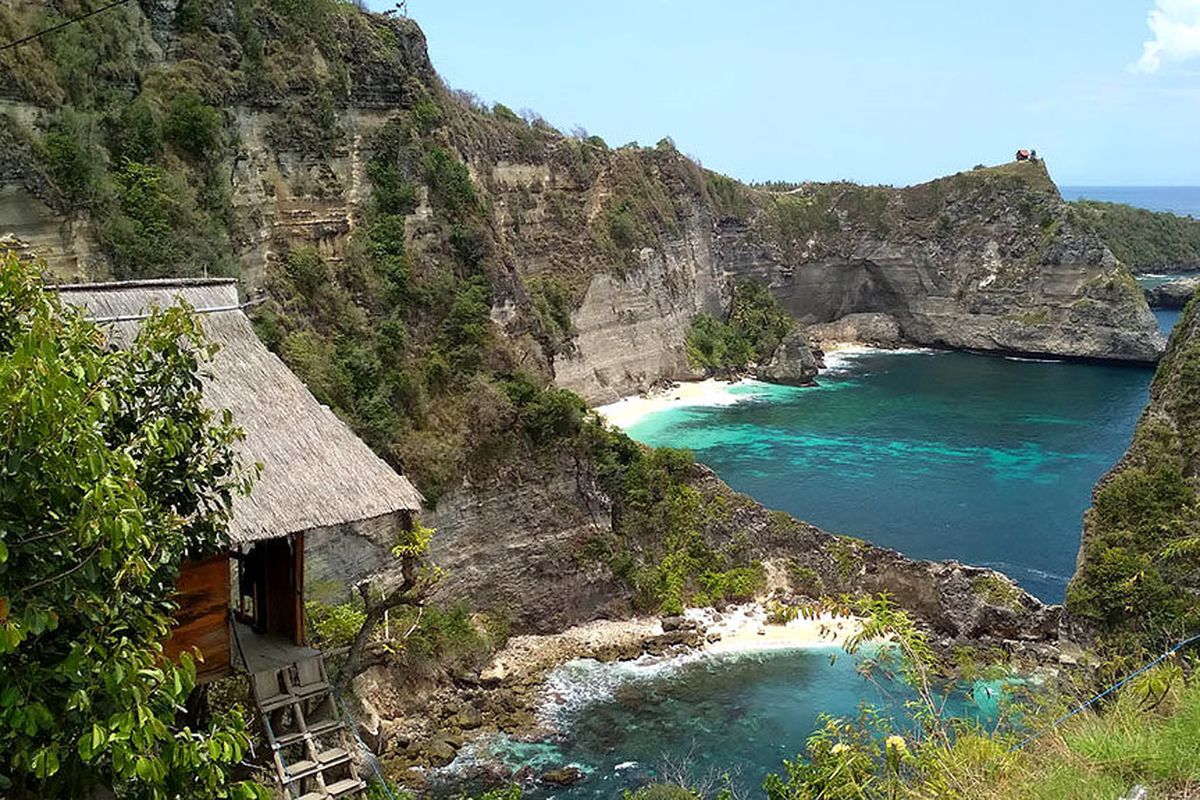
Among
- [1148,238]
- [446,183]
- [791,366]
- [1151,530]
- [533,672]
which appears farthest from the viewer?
[1148,238]

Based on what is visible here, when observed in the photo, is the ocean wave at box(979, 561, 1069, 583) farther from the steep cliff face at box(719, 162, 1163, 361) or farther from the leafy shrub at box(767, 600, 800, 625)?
the steep cliff face at box(719, 162, 1163, 361)

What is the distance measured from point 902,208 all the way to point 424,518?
72286mm

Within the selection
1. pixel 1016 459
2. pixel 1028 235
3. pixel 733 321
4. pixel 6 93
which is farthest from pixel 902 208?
pixel 6 93

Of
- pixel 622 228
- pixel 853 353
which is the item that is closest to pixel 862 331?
pixel 853 353

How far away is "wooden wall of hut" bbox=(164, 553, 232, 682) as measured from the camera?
40.2 ft

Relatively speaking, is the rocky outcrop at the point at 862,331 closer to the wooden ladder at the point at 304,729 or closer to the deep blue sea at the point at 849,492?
the deep blue sea at the point at 849,492

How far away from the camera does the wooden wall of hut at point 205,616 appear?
40.2 ft

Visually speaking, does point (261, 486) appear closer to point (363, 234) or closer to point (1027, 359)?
point (363, 234)

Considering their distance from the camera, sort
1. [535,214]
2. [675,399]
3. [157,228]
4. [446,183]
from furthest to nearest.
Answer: [675,399] → [535,214] → [446,183] → [157,228]

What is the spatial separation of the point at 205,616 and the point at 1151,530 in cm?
2705

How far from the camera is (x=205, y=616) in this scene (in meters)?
12.4

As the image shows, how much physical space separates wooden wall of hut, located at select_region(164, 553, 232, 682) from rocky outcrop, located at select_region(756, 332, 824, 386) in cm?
6550

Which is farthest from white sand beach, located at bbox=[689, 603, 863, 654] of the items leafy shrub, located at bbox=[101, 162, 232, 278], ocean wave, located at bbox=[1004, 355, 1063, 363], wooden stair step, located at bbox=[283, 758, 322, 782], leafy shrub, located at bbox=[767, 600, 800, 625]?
ocean wave, located at bbox=[1004, 355, 1063, 363]

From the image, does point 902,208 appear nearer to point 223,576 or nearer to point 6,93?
point 6,93
